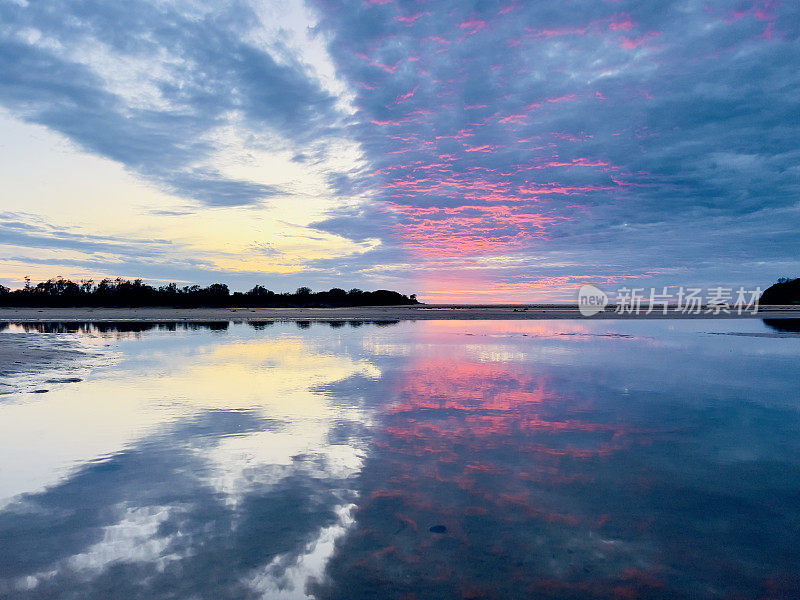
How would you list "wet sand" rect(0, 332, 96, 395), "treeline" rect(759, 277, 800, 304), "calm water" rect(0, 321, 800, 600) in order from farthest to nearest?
→ "treeline" rect(759, 277, 800, 304), "wet sand" rect(0, 332, 96, 395), "calm water" rect(0, 321, 800, 600)

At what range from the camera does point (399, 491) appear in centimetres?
643

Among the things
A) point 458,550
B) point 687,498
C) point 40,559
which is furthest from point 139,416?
point 687,498

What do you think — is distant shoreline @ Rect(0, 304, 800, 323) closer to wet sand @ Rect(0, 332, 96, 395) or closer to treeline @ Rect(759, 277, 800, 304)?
wet sand @ Rect(0, 332, 96, 395)

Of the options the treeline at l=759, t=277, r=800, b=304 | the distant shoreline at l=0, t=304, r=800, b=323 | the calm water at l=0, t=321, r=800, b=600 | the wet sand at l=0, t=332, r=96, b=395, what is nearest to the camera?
the calm water at l=0, t=321, r=800, b=600

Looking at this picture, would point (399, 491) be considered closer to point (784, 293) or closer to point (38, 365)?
point (38, 365)

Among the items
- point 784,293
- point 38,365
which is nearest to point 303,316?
point 38,365

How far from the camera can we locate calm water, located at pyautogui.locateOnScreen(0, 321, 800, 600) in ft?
14.7

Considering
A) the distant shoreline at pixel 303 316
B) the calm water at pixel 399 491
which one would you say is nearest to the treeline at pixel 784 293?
the distant shoreline at pixel 303 316

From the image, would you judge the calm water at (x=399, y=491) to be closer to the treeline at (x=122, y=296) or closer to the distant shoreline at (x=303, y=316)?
the distant shoreline at (x=303, y=316)

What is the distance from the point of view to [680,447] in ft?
27.9

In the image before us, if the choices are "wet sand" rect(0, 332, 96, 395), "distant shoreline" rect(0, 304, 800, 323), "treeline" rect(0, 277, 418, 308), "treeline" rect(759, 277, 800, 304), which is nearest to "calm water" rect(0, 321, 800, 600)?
"wet sand" rect(0, 332, 96, 395)

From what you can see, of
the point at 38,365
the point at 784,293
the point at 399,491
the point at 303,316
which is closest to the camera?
the point at 399,491

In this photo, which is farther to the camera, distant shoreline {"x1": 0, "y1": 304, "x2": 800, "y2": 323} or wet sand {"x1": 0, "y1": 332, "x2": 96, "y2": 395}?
distant shoreline {"x1": 0, "y1": 304, "x2": 800, "y2": 323}

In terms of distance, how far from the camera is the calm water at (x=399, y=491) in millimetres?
4477
